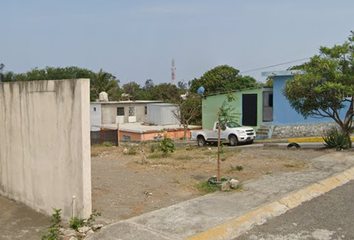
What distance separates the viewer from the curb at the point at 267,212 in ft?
19.2

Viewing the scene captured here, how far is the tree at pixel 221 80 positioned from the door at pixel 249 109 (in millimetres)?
19043

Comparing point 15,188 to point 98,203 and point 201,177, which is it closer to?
point 98,203

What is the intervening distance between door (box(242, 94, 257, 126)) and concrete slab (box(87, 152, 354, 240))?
21.1 metres

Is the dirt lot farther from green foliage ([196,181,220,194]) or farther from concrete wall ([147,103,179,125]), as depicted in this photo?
concrete wall ([147,103,179,125])

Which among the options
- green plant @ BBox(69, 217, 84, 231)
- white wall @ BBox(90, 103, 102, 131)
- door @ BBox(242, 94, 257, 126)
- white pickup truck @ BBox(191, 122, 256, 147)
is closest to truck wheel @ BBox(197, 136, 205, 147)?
white pickup truck @ BBox(191, 122, 256, 147)

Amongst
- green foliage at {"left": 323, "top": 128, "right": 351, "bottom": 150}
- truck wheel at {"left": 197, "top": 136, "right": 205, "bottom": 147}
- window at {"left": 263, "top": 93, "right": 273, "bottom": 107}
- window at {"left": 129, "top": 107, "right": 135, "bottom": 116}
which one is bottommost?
truck wheel at {"left": 197, "top": 136, "right": 205, "bottom": 147}

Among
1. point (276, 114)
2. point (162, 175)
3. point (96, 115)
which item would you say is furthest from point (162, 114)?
point (162, 175)

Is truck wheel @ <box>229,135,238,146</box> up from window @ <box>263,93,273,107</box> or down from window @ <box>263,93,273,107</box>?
down

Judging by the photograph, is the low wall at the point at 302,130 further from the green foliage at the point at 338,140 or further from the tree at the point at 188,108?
the green foliage at the point at 338,140

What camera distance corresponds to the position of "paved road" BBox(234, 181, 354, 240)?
19.2 feet

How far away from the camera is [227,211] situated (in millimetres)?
6789

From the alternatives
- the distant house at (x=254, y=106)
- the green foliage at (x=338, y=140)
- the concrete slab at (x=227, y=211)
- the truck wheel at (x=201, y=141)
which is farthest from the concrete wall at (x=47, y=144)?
the distant house at (x=254, y=106)

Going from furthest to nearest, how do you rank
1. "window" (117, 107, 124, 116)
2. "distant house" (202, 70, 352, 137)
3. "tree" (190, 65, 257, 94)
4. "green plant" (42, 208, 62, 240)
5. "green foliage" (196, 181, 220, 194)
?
"tree" (190, 65, 257, 94) < "window" (117, 107, 124, 116) < "distant house" (202, 70, 352, 137) < "green foliage" (196, 181, 220, 194) < "green plant" (42, 208, 62, 240)

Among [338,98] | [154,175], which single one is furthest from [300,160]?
[154,175]
